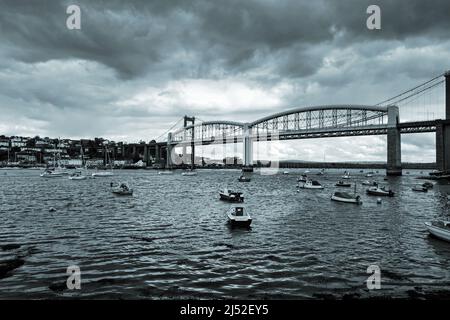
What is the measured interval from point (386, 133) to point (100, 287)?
152134 mm

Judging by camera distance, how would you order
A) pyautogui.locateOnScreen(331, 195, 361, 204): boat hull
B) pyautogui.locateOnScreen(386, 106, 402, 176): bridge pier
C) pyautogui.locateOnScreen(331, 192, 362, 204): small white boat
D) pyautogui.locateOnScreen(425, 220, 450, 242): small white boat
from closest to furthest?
pyautogui.locateOnScreen(425, 220, 450, 242): small white boat, pyautogui.locateOnScreen(331, 195, 361, 204): boat hull, pyautogui.locateOnScreen(331, 192, 362, 204): small white boat, pyautogui.locateOnScreen(386, 106, 402, 176): bridge pier

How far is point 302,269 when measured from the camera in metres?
17.8

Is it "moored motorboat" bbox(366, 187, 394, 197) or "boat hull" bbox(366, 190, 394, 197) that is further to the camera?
"moored motorboat" bbox(366, 187, 394, 197)

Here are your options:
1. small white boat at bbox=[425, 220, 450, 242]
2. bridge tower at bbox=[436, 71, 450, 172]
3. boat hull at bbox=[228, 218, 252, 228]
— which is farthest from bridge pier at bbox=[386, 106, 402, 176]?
boat hull at bbox=[228, 218, 252, 228]

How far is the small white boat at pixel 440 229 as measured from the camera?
23.9 metres

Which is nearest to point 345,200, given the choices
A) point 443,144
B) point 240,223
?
point 240,223

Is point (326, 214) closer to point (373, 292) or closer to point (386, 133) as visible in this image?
point (373, 292)

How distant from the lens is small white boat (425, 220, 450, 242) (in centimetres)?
2388

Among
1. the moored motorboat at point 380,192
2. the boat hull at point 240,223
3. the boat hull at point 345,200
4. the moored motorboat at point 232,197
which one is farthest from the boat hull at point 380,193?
the boat hull at point 240,223

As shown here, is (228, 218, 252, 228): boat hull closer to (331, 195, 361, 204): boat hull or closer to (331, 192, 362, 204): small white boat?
(331, 195, 361, 204): boat hull

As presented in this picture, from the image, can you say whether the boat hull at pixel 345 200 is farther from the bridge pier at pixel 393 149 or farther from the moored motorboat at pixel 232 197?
the bridge pier at pixel 393 149

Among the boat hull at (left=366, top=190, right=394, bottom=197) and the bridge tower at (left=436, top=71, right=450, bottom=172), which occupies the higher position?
the bridge tower at (left=436, top=71, right=450, bottom=172)

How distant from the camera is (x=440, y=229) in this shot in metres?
24.4
